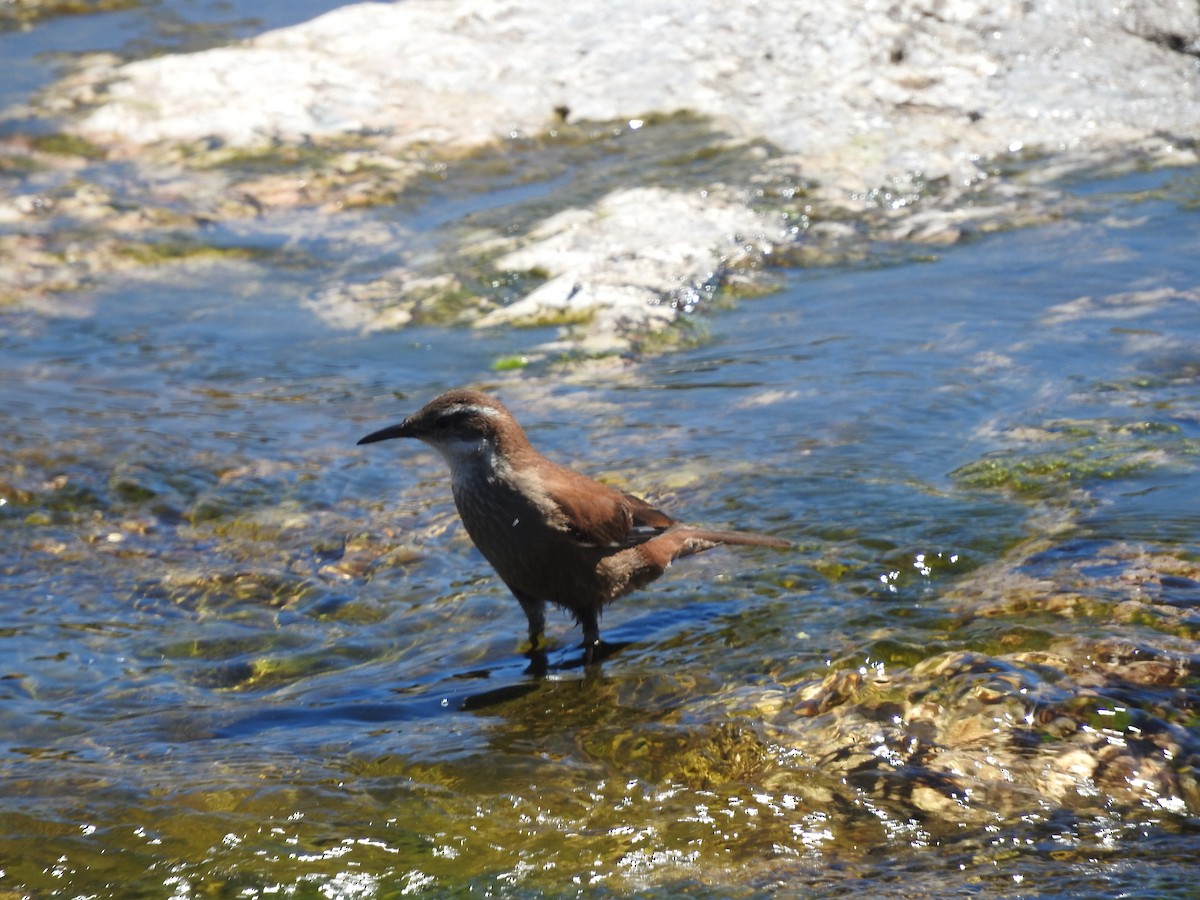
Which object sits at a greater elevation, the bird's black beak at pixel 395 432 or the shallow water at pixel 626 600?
the bird's black beak at pixel 395 432

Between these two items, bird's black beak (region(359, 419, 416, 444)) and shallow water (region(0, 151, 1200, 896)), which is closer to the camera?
shallow water (region(0, 151, 1200, 896))

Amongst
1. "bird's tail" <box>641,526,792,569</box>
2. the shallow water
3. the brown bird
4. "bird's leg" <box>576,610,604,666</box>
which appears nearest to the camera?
the shallow water

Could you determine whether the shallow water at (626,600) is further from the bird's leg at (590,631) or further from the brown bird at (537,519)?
the brown bird at (537,519)

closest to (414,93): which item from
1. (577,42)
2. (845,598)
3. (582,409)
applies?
(577,42)

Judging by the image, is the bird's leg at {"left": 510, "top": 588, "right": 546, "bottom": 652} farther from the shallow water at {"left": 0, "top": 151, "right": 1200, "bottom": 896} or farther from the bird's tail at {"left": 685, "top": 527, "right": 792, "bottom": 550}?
the bird's tail at {"left": 685, "top": 527, "right": 792, "bottom": 550}

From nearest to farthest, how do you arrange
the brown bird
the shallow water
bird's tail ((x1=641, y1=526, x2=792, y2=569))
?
the shallow water, the brown bird, bird's tail ((x1=641, y1=526, x2=792, y2=569))

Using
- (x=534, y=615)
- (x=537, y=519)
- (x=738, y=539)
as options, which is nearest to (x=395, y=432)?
(x=537, y=519)

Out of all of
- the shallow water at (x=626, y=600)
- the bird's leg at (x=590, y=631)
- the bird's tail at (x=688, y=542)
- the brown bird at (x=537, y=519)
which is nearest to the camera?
the shallow water at (x=626, y=600)

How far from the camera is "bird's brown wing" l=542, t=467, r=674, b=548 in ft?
19.2

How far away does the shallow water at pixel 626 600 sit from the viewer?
4141 millimetres

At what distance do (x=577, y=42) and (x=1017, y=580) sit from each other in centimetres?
953

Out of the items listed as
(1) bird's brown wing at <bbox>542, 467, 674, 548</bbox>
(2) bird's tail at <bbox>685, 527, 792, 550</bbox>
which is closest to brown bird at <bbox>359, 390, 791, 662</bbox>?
(1) bird's brown wing at <bbox>542, 467, 674, 548</bbox>

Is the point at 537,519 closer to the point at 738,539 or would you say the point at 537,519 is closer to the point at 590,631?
the point at 590,631

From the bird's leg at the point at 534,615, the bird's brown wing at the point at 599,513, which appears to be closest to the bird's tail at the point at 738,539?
the bird's brown wing at the point at 599,513
